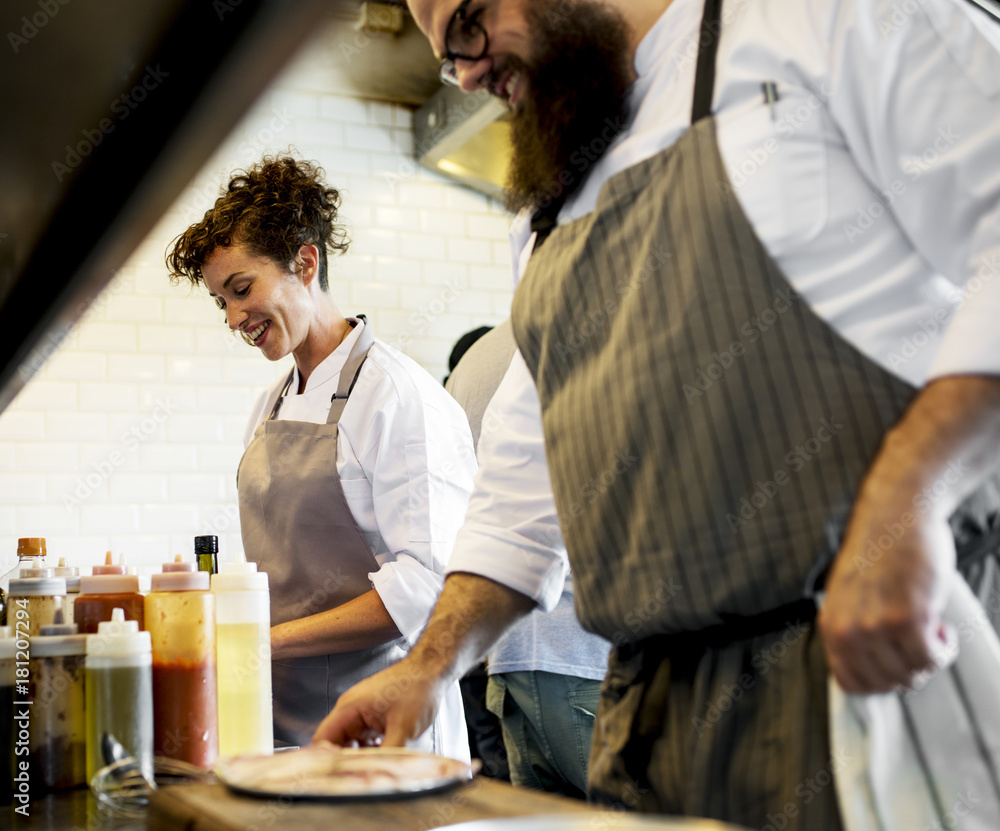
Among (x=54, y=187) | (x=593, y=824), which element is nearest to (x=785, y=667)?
(x=593, y=824)

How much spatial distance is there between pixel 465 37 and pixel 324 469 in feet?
2.96

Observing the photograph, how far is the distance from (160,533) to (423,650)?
283cm

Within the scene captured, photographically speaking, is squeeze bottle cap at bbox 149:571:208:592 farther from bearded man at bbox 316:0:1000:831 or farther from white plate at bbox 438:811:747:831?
white plate at bbox 438:811:747:831

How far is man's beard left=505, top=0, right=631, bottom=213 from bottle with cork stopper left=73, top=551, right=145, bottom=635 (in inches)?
28.3

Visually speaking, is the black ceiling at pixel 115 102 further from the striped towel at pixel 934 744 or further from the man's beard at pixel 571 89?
the striped towel at pixel 934 744

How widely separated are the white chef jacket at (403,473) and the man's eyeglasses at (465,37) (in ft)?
2.53

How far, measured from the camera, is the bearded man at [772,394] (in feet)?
2.38

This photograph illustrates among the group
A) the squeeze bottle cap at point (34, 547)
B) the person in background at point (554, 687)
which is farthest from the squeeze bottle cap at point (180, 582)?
the person in background at point (554, 687)

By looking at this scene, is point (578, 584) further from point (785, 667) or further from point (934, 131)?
point (934, 131)

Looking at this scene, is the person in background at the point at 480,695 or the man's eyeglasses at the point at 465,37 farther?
the person in background at the point at 480,695

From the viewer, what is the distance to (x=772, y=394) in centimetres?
84

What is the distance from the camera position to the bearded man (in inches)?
28.6

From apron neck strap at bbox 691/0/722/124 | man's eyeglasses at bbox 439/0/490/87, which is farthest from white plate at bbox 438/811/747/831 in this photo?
man's eyeglasses at bbox 439/0/490/87

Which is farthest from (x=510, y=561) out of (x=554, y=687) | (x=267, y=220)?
(x=267, y=220)
